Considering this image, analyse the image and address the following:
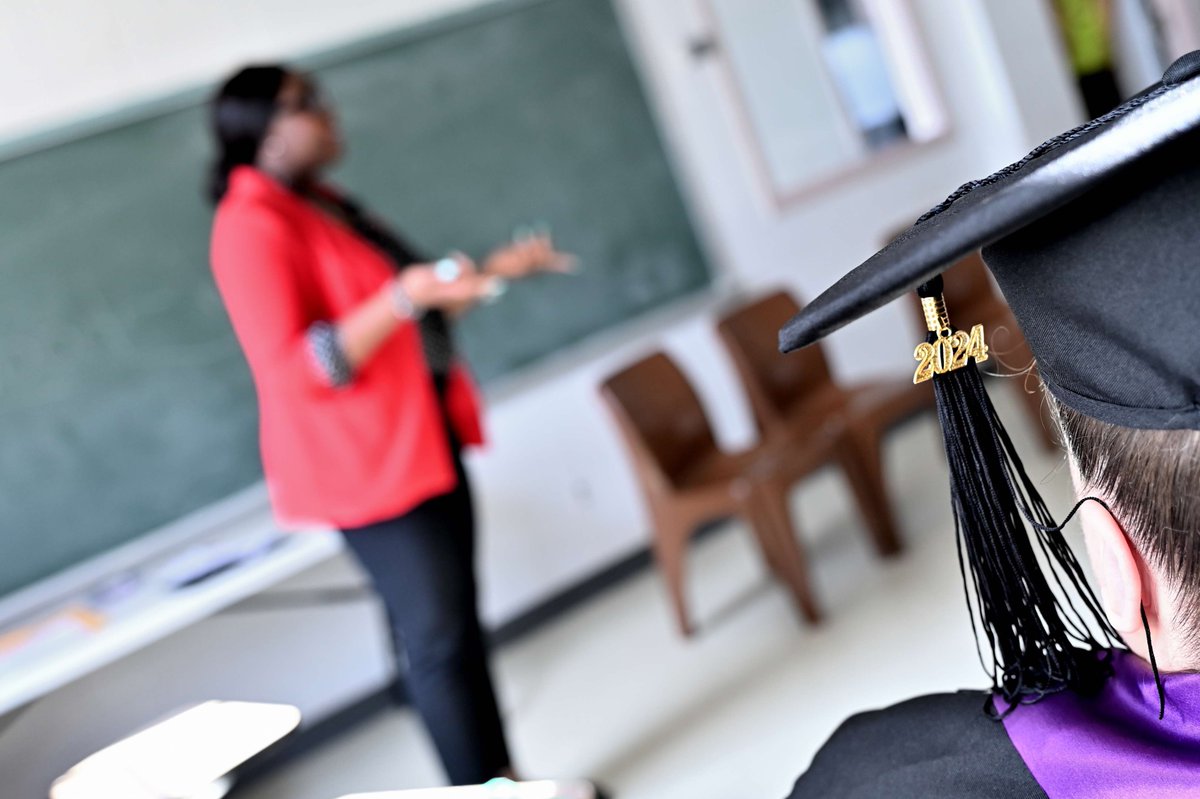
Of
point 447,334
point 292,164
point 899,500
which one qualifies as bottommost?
point 899,500

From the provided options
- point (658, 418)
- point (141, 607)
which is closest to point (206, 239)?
point (141, 607)

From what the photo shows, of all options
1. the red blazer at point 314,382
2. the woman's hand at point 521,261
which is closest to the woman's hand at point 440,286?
the red blazer at point 314,382

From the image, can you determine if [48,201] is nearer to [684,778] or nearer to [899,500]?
[684,778]

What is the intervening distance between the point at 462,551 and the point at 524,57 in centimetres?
230

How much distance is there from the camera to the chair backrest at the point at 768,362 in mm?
3232

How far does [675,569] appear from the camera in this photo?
10.2ft

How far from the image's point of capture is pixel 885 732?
0.82 m

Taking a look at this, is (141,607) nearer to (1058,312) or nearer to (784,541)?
(784,541)

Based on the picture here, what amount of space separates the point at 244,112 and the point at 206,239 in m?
1.35

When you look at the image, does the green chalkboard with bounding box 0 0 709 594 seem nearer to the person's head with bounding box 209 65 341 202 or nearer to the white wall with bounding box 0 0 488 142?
the white wall with bounding box 0 0 488 142

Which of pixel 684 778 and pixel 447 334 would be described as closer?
pixel 447 334

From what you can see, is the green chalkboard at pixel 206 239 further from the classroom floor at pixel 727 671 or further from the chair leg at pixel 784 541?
the chair leg at pixel 784 541

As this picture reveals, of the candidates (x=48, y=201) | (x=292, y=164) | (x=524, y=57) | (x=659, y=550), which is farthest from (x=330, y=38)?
(x=659, y=550)

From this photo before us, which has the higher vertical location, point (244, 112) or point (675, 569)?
point (244, 112)
